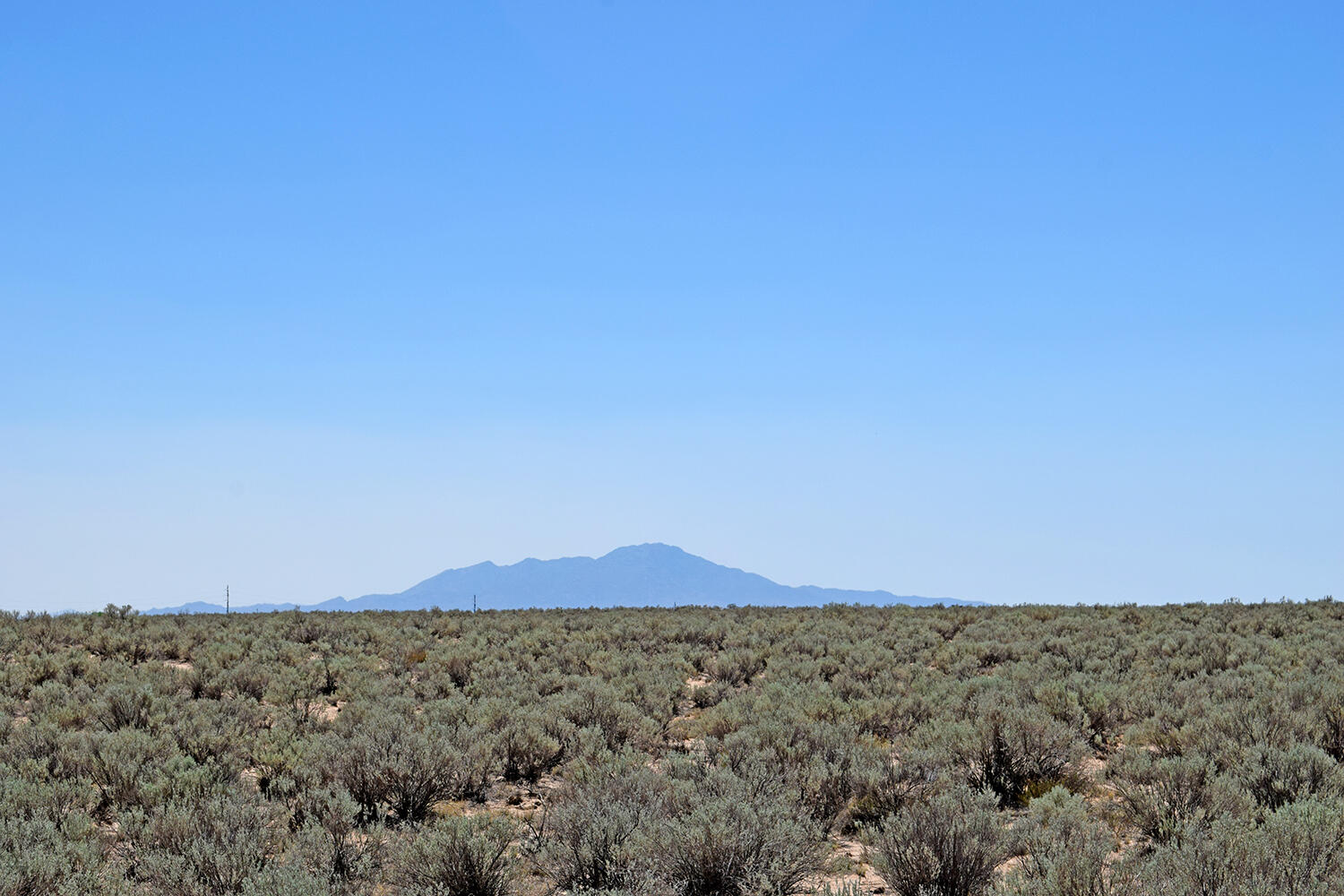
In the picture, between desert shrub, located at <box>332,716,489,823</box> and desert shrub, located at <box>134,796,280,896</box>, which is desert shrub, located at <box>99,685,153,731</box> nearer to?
desert shrub, located at <box>332,716,489,823</box>

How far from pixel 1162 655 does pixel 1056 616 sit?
8455mm

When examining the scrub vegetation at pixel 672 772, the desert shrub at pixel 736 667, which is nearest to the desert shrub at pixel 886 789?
the scrub vegetation at pixel 672 772

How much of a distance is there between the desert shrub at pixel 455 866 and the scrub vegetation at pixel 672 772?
0.06 ft

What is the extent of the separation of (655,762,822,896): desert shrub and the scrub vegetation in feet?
0.07

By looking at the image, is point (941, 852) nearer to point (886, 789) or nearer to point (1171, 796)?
point (886, 789)

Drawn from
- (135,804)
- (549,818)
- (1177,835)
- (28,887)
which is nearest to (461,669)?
(135,804)

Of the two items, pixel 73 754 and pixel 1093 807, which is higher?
pixel 73 754

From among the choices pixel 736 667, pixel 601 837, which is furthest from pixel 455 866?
pixel 736 667

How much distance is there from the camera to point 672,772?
29.5 ft

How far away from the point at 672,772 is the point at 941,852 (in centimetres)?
330

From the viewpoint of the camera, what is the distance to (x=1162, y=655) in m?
16.9

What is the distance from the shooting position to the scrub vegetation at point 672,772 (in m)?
6.25

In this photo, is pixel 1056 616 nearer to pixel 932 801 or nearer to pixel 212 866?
pixel 932 801

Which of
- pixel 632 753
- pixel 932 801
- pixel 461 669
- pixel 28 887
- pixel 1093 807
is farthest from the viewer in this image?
pixel 461 669
